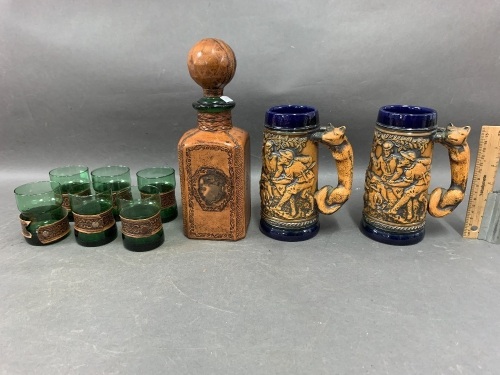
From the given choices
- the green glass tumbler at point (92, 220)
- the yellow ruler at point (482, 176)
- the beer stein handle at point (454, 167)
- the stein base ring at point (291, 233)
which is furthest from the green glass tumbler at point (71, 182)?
the yellow ruler at point (482, 176)

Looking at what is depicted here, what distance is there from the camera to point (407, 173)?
5.66 feet

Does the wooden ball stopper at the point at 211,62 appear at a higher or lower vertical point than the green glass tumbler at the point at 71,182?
higher

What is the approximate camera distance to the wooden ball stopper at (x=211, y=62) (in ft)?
5.53

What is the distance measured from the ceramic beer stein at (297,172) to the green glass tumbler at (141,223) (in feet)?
1.70

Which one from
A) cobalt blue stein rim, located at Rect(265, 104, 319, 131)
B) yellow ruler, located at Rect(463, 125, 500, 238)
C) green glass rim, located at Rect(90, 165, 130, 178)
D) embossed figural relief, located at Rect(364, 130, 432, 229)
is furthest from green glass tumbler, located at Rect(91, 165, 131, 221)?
yellow ruler, located at Rect(463, 125, 500, 238)

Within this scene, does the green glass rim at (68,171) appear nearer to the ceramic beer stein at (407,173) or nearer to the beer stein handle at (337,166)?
the beer stein handle at (337,166)

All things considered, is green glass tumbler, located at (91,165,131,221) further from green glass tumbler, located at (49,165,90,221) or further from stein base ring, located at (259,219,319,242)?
stein base ring, located at (259,219,319,242)

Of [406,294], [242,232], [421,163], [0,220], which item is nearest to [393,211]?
[421,163]

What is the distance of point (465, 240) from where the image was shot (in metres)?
1.93

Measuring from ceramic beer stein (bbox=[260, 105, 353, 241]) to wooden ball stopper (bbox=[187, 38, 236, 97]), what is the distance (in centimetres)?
27

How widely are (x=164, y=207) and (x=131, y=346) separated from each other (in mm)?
957

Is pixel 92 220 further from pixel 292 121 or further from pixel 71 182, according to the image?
pixel 292 121

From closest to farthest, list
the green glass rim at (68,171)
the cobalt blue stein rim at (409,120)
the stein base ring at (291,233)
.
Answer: the cobalt blue stein rim at (409,120), the stein base ring at (291,233), the green glass rim at (68,171)

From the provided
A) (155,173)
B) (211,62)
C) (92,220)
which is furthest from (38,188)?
(211,62)
